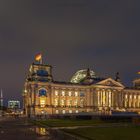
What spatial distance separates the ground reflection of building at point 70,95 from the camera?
160 metres

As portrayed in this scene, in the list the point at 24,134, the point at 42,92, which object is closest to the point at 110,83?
the point at 42,92

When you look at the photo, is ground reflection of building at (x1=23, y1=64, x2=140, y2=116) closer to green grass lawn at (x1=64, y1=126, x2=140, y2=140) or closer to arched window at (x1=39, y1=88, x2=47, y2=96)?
arched window at (x1=39, y1=88, x2=47, y2=96)

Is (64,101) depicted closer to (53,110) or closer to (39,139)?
(53,110)

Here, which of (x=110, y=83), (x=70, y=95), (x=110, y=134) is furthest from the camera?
(x=110, y=83)

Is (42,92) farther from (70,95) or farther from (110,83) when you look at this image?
(110,83)

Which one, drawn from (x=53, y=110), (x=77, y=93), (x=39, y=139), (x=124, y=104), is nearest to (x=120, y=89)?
(x=124, y=104)

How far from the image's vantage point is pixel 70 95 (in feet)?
575

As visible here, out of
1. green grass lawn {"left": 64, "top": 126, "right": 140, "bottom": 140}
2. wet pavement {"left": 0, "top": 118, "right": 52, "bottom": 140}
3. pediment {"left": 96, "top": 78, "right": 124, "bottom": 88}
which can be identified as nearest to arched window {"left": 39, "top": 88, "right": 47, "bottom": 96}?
pediment {"left": 96, "top": 78, "right": 124, "bottom": 88}

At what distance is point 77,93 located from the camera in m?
178

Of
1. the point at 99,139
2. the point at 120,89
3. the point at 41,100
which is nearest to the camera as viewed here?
the point at 99,139

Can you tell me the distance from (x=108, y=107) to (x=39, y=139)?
500ft

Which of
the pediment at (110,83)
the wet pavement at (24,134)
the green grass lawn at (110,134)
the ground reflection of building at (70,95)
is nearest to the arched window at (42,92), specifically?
the ground reflection of building at (70,95)

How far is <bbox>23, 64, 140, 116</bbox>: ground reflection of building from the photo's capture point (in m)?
160

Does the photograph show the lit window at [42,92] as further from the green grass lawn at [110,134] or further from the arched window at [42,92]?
the green grass lawn at [110,134]
